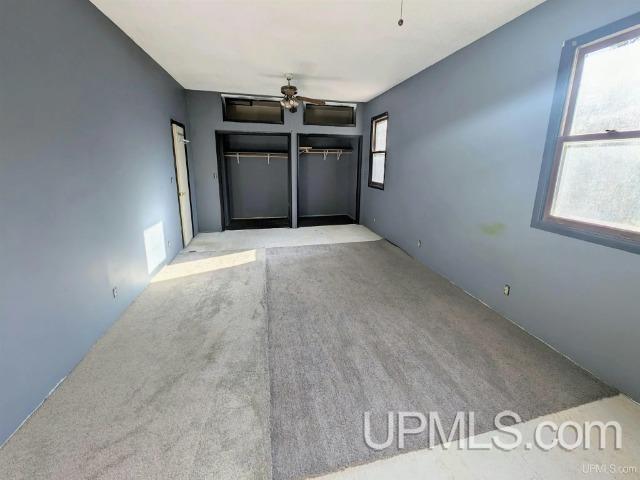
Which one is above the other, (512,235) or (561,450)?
(512,235)

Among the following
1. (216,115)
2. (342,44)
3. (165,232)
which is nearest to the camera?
(342,44)

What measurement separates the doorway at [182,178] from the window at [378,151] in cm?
347

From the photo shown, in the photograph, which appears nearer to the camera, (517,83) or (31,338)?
(31,338)

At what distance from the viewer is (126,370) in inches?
81.4

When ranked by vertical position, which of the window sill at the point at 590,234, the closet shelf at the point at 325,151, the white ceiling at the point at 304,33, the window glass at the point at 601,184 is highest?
the white ceiling at the point at 304,33

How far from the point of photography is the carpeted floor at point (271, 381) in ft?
4.79

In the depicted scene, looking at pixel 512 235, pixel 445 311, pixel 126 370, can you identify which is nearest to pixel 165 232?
pixel 126 370

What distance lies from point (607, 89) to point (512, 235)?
4.04 feet

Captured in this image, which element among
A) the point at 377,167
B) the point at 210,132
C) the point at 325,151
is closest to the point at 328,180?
the point at 325,151

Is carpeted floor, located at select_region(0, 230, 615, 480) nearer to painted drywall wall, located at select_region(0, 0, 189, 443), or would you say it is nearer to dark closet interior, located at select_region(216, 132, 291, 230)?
painted drywall wall, located at select_region(0, 0, 189, 443)

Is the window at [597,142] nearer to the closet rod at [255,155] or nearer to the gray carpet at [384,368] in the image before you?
the gray carpet at [384,368]

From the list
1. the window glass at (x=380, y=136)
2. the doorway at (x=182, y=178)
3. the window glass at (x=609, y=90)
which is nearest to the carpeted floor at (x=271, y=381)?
the window glass at (x=609, y=90)

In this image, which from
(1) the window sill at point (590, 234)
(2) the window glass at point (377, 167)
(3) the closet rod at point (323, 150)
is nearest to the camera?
(1) the window sill at point (590, 234)

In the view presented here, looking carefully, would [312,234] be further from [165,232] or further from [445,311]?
[445,311]
